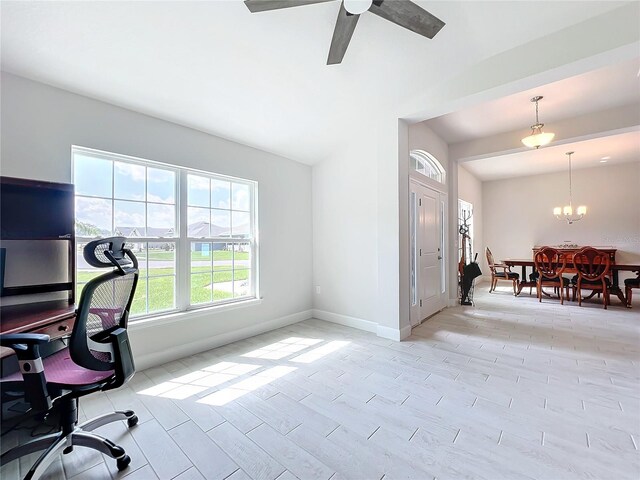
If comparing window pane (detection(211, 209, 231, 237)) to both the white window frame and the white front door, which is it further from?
the white window frame

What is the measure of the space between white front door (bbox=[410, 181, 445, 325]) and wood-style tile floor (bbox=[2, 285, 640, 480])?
824 mm

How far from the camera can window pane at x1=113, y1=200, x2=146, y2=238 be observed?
259 centimetres

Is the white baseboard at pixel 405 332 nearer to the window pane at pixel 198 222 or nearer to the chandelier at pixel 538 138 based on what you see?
the window pane at pixel 198 222

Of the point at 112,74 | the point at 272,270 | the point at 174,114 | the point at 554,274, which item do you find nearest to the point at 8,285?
the point at 112,74

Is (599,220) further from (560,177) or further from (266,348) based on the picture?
(266,348)

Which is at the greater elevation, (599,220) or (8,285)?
(599,220)

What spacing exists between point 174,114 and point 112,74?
59cm

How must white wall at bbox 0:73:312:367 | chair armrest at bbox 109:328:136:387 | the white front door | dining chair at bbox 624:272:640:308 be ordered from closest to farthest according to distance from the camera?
chair armrest at bbox 109:328:136:387 → white wall at bbox 0:73:312:367 → the white front door → dining chair at bbox 624:272:640:308

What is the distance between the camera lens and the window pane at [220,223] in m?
3.32

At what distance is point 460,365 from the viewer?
2711 mm

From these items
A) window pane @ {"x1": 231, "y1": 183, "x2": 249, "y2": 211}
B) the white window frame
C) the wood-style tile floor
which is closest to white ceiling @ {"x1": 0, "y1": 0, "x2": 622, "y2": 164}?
window pane @ {"x1": 231, "y1": 183, "x2": 249, "y2": 211}

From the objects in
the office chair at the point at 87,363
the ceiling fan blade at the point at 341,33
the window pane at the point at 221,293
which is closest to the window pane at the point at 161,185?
the window pane at the point at 221,293

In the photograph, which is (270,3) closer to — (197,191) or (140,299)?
(197,191)

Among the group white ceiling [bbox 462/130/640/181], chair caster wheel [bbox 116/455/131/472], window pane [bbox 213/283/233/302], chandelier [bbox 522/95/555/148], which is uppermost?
white ceiling [bbox 462/130/640/181]
